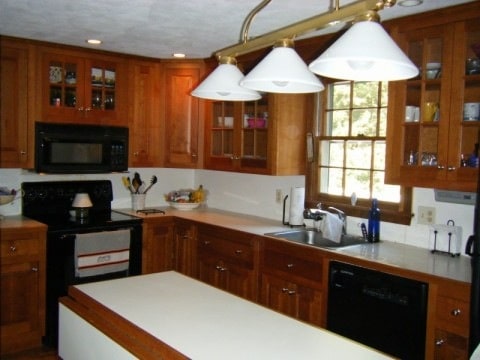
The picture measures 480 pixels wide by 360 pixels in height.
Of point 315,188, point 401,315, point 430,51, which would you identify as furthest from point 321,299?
point 430,51

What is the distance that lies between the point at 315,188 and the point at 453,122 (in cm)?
129

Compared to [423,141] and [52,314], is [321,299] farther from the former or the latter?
[52,314]

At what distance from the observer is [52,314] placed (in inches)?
131

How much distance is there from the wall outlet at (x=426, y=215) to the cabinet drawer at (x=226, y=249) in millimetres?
1103

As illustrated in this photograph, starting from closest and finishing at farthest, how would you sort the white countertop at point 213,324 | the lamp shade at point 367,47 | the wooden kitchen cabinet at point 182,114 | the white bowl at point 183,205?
the lamp shade at point 367,47 < the white countertop at point 213,324 < the wooden kitchen cabinet at point 182,114 < the white bowl at point 183,205

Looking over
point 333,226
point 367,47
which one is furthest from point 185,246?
point 367,47

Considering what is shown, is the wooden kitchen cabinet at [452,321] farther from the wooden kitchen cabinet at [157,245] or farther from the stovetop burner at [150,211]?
the stovetop burner at [150,211]

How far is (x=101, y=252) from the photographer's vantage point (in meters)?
3.55

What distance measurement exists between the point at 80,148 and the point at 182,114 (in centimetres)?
92

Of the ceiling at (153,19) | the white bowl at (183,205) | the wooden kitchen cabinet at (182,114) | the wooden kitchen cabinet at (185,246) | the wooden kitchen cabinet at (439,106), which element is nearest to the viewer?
the wooden kitchen cabinet at (439,106)

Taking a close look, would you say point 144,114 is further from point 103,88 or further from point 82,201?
point 82,201

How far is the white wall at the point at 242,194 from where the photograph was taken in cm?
284

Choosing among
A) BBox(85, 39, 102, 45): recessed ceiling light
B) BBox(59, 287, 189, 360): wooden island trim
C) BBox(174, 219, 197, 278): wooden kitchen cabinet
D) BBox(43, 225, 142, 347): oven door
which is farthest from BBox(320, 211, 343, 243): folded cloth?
BBox(85, 39, 102, 45): recessed ceiling light

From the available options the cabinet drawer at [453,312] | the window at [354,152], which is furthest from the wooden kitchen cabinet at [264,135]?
the cabinet drawer at [453,312]
